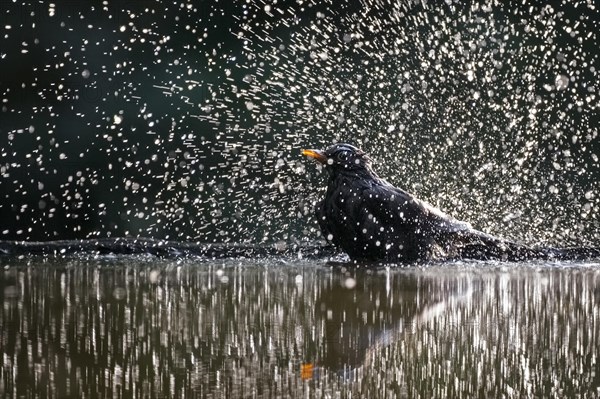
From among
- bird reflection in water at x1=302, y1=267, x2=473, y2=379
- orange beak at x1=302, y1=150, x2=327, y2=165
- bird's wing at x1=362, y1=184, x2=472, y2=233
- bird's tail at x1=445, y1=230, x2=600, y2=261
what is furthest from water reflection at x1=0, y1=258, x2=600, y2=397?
orange beak at x1=302, y1=150, x2=327, y2=165

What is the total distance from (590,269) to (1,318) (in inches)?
79.2

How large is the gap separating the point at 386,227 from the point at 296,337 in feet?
7.49

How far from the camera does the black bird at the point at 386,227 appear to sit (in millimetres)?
3639

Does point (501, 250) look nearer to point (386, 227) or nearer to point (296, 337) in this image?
point (386, 227)

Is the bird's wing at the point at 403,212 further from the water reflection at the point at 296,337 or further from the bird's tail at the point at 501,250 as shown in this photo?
the water reflection at the point at 296,337

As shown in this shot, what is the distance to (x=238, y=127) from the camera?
6070 millimetres

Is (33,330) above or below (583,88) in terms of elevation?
below

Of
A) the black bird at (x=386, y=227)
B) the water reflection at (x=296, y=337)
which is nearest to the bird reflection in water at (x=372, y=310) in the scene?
the water reflection at (x=296, y=337)

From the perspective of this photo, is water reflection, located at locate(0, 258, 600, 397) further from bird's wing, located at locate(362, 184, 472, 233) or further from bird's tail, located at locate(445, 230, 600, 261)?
bird's wing, located at locate(362, 184, 472, 233)

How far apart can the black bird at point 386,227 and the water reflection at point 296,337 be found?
114 cm

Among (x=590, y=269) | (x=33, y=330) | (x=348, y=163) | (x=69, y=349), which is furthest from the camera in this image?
(x=348, y=163)

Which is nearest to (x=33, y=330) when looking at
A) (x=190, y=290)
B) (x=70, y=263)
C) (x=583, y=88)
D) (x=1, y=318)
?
(x=1, y=318)

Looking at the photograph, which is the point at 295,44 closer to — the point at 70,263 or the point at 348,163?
the point at 348,163

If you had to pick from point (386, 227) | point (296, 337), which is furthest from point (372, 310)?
point (386, 227)
